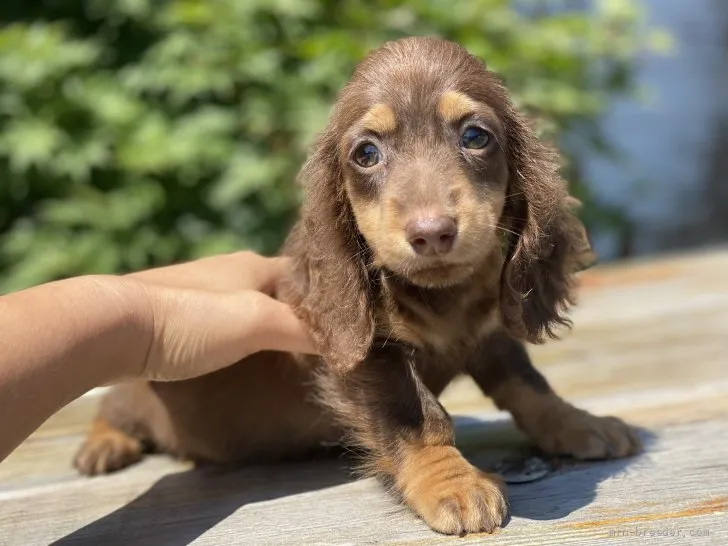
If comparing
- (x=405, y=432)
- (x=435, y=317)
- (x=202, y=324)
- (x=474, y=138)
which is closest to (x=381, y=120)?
(x=474, y=138)

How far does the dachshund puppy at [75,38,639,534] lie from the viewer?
69.9 inches

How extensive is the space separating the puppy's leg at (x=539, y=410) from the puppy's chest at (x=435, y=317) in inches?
6.3

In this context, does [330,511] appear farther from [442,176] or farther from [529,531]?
[442,176]

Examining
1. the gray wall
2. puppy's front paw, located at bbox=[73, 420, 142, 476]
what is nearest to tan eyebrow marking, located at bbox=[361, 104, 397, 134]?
puppy's front paw, located at bbox=[73, 420, 142, 476]

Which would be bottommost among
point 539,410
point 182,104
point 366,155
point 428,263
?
point 539,410

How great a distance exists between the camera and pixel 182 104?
15.6ft

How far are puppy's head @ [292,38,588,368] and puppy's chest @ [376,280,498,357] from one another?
0.06m

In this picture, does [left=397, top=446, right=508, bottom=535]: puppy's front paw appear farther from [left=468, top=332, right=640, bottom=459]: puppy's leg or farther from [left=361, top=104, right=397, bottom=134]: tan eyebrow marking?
[left=361, top=104, right=397, bottom=134]: tan eyebrow marking

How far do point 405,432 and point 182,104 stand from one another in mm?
3375

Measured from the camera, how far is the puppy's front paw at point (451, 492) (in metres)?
1.65

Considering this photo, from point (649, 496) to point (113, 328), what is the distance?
122 cm

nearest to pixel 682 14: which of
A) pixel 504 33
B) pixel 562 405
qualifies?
pixel 504 33

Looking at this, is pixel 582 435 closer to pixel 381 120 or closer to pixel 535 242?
pixel 535 242

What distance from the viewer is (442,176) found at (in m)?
1.80
